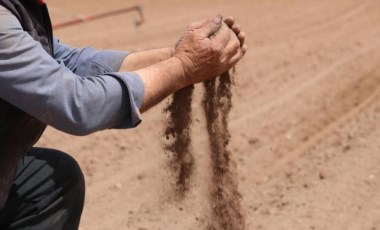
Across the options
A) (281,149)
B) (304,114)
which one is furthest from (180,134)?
(304,114)

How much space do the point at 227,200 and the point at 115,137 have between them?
8.17 ft

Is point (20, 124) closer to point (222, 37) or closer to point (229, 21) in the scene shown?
point (222, 37)

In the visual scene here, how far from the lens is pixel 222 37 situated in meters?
2.69

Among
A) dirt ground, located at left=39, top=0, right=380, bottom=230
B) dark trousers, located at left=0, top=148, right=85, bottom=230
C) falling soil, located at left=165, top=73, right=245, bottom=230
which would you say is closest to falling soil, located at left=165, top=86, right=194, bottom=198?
falling soil, located at left=165, top=73, right=245, bottom=230

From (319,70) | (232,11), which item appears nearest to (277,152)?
(319,70)

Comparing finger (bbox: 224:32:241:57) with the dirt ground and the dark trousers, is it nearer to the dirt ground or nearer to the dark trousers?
the dirt ground

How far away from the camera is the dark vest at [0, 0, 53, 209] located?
2.30 m

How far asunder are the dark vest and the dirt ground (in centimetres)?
85

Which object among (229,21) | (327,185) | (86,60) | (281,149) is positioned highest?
(229,21)

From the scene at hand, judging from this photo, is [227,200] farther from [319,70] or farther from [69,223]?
[319,70]

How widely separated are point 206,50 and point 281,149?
9.08 ft

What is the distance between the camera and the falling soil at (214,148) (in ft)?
9.98

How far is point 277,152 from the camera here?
5.16 m

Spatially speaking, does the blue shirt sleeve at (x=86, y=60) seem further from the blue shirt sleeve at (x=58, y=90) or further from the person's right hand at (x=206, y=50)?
the blue shirt sleeve at (x=58, y=90)
